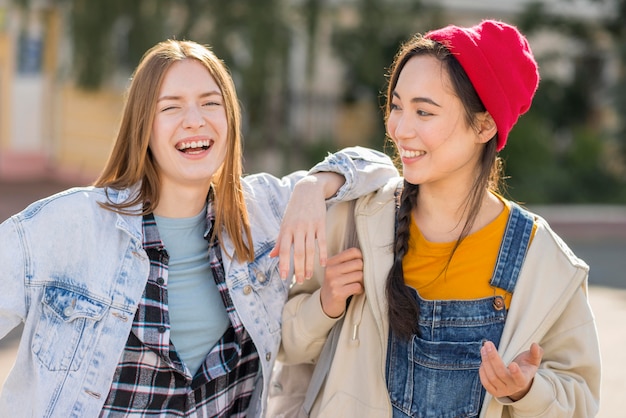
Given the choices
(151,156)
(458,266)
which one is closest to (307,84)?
(151,156)

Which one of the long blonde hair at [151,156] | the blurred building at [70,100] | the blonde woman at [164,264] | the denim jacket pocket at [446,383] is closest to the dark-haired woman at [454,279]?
the denim jacket pocket at [446,383]

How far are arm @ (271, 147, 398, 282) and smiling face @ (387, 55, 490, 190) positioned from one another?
0.24 m

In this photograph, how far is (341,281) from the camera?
2.51 metres

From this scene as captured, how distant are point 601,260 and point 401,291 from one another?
832cm

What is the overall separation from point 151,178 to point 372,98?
13.6 m

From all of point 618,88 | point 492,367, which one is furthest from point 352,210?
point 618,88

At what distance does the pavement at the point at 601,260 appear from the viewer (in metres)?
5.64

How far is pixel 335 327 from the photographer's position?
104 inches

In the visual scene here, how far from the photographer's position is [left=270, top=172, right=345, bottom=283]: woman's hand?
2395 millimetres

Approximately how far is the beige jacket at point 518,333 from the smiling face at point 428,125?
0.79ft

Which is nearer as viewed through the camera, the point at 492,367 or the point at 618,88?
the point at 492,367

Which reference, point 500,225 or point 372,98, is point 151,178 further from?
point 372,98

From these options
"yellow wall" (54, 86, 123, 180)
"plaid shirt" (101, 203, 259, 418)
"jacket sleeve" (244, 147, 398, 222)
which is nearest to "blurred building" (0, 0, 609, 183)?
→ "yellow wall" (54, 86, 123, 180)

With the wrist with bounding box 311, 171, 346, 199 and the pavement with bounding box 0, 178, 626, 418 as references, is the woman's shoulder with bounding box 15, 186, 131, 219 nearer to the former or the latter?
the wrist with bounding box 311, 171, 346, 199
